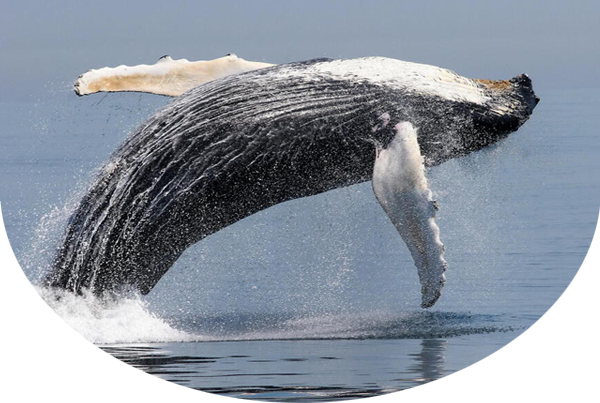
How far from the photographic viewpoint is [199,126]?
609 inches

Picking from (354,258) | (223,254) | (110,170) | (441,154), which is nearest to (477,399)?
(441,154)

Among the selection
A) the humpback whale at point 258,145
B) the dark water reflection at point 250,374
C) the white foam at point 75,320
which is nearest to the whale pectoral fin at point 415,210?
the humpback whale at point 258,145

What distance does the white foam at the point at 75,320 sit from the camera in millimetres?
14266

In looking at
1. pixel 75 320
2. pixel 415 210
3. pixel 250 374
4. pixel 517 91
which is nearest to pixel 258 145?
pixel 415 210

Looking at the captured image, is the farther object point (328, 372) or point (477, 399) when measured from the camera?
point (328, 372)

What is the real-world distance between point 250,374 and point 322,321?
12.3 ft

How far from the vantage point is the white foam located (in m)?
14.3

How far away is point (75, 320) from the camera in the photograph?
1508 cm

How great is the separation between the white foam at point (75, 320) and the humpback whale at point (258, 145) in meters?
0.26

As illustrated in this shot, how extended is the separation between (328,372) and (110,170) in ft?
17.4

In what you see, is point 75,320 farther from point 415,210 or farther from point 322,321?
point 415,210

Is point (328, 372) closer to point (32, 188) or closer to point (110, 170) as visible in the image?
point (110, 170)

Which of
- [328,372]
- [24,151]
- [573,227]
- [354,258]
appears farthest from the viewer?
[24,151]

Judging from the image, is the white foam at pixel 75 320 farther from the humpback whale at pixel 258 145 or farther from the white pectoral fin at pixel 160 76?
the white pectoral fin at pixel 160 76
